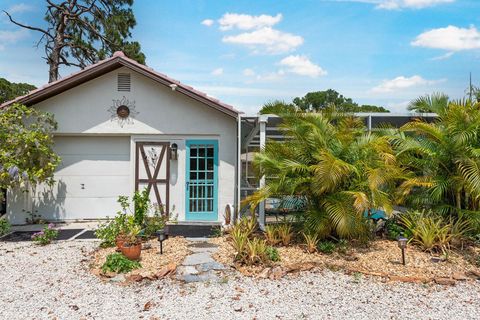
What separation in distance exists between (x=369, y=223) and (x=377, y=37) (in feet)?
Answer: 19.7

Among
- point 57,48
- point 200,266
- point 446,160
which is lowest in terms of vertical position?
point 200,266

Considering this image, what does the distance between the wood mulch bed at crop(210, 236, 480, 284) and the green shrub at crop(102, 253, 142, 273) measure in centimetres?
135

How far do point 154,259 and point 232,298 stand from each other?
189cm

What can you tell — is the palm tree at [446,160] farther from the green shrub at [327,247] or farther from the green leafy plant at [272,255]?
the green leafy plant at [272,255]

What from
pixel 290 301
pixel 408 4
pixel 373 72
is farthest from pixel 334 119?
pixel 373 72

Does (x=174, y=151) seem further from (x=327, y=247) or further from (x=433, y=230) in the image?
(x=433, y=230)

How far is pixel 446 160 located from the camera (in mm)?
6355

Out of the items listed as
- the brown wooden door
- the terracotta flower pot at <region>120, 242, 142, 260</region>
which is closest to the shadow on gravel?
the brown wooden door

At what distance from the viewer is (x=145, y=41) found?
17.9m

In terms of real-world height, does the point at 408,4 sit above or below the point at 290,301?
above

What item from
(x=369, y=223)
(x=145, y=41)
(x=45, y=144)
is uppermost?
(x=145, y=41)

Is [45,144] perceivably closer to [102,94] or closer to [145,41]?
[102,94]

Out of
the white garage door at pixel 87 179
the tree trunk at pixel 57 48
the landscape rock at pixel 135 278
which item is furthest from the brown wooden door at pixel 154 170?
the tree trunk at pixel 57 48

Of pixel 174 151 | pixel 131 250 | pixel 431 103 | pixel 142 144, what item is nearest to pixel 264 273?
pixel 131 250
